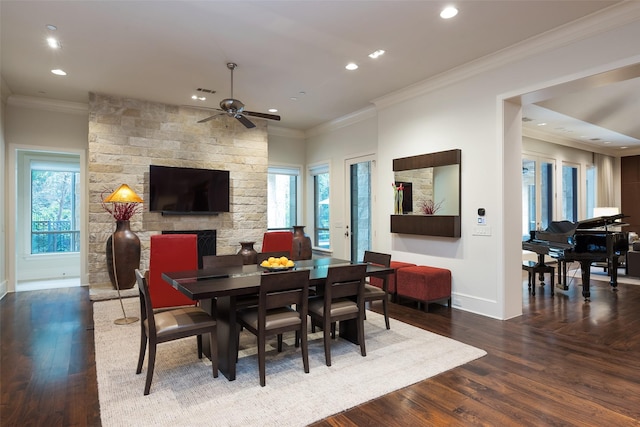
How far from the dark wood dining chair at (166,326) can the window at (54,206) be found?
19.2 ft

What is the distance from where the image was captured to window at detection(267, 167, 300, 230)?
8.02 m

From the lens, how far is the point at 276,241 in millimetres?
4914

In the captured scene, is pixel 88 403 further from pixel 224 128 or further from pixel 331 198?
pixel 331 198

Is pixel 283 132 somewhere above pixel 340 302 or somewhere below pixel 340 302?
above

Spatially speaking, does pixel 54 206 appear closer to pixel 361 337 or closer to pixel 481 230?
pixel 361 337

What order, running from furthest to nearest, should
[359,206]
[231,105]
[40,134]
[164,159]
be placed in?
[359,206] → [164,159] → [40,134] → [231,105]

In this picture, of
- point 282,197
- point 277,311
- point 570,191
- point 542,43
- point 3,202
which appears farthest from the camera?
point 570,191

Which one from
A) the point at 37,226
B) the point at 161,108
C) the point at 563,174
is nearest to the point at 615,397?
the point at 161,108

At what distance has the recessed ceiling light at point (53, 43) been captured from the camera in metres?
3.76

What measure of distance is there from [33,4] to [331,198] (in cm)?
537

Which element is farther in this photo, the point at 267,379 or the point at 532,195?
the point at 532,195

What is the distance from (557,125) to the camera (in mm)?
7012

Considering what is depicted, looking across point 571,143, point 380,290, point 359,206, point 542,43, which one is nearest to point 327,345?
point 380,290

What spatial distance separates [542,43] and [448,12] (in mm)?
1228
